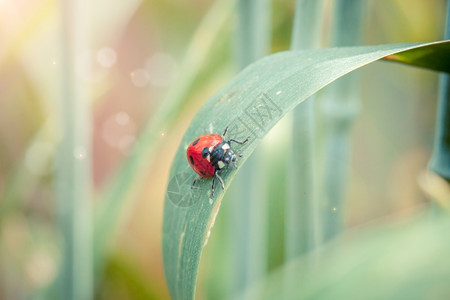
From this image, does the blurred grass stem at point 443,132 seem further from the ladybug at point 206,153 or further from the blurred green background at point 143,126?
the blurred green background at point 143,126

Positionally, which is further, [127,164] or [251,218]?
[127,164]

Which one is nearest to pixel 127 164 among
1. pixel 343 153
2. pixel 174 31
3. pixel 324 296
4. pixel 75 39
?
pixel 75 39

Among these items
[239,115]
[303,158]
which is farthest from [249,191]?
[239,115]

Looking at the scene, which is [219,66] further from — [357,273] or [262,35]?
[357,273]

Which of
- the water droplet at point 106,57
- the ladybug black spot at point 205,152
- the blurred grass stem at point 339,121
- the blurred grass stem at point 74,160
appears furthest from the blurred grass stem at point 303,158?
the water droplet at point 106,57

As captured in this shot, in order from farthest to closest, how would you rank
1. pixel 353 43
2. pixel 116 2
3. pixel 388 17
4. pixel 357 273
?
pixel 116 2 < pixel 388 17 < pixel 353 43 < pixel 357 273

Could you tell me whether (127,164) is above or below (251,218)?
above

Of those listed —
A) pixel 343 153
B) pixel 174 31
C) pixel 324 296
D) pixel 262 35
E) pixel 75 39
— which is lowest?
pixel 324 296

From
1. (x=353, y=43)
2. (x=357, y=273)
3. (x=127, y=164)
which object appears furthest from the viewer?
(x=127, y=164)
